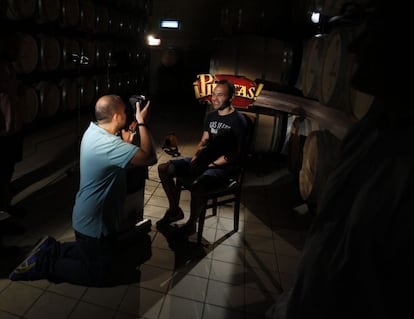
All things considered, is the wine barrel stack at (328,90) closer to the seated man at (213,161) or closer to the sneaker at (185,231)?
the seated man at (213,161)

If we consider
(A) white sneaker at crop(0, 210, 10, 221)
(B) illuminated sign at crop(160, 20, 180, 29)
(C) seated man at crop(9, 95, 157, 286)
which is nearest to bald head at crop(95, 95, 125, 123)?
(C) seated man at crop(9, 95, 157, 286)

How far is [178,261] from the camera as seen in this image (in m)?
2.79

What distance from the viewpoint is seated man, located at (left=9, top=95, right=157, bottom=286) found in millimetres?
2238

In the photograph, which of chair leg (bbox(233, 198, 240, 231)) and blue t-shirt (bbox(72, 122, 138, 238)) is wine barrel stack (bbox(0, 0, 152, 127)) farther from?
chair leg (bbox(233, 198, 240, 231))

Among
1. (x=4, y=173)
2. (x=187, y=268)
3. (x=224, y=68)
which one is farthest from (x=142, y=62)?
(x=187, y=268)

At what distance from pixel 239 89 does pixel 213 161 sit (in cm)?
183

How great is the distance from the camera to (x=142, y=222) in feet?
10.3

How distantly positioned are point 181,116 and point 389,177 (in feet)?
28.6

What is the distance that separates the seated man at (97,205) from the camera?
2.24 m

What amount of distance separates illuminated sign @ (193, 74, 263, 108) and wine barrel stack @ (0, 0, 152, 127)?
1.73 metres

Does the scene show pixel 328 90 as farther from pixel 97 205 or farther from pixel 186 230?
pixel 97 205

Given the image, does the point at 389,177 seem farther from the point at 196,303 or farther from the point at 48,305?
the point at 48,305

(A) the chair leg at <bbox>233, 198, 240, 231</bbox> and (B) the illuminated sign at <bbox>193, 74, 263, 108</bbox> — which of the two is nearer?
(A) the chair leg at <bbox>233, 198, 240, 231</bbox>

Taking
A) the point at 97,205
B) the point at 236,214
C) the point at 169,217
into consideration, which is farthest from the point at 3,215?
the point at 236,214
